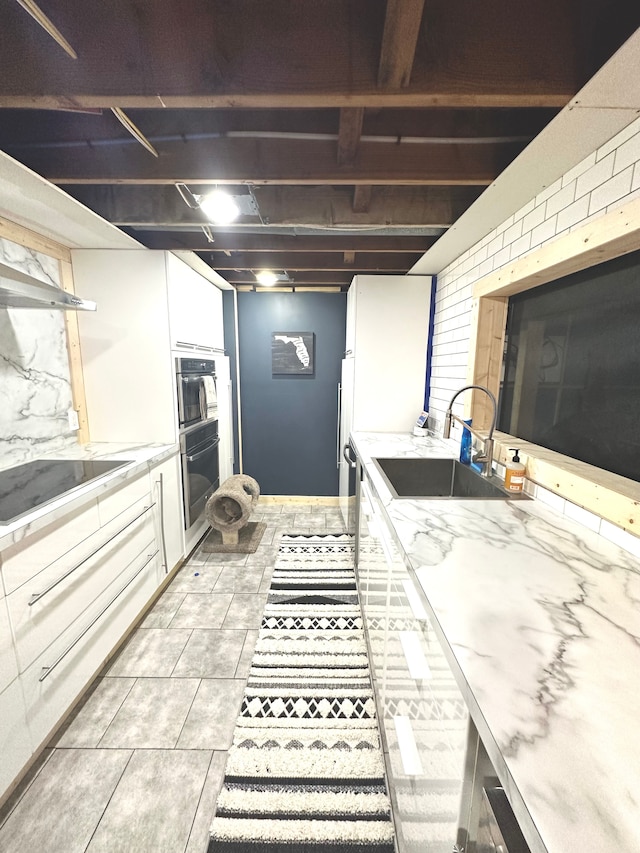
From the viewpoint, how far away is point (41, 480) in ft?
5.37

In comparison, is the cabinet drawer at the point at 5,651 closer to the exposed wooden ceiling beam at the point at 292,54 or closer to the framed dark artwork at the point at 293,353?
the exposed wooden ceiling beam at the point at 292,54

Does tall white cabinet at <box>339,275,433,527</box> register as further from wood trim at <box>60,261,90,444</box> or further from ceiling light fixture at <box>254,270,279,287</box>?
wood trim at <box>60,261,90,444</box>

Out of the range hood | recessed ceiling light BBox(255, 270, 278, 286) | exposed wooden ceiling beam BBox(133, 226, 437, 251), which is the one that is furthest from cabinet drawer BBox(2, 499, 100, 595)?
recessed ceiling light BBox(255, 270, 278, 286)

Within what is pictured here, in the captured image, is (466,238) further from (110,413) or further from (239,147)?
(110,413)

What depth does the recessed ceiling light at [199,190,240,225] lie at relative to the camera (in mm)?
1633

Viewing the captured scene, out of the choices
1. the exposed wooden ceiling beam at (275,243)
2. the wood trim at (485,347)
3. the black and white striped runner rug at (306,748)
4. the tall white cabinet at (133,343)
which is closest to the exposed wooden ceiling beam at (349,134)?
the exposed wooden ceiling beam at (275,243)

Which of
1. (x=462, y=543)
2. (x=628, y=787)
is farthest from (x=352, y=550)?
(x=628, y=787)

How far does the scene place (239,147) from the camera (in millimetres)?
1400

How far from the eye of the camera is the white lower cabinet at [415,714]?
662mm

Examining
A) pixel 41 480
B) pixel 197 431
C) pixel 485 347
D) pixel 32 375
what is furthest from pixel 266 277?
pixel 41 480

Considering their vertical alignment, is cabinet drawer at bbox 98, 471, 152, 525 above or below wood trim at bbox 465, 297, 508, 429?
below

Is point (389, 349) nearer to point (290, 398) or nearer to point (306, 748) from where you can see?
point (290, 398)

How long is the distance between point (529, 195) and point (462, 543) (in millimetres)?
1497

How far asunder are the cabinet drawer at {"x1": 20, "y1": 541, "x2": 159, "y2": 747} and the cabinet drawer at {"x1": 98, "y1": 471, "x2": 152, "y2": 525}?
0.25 metres
